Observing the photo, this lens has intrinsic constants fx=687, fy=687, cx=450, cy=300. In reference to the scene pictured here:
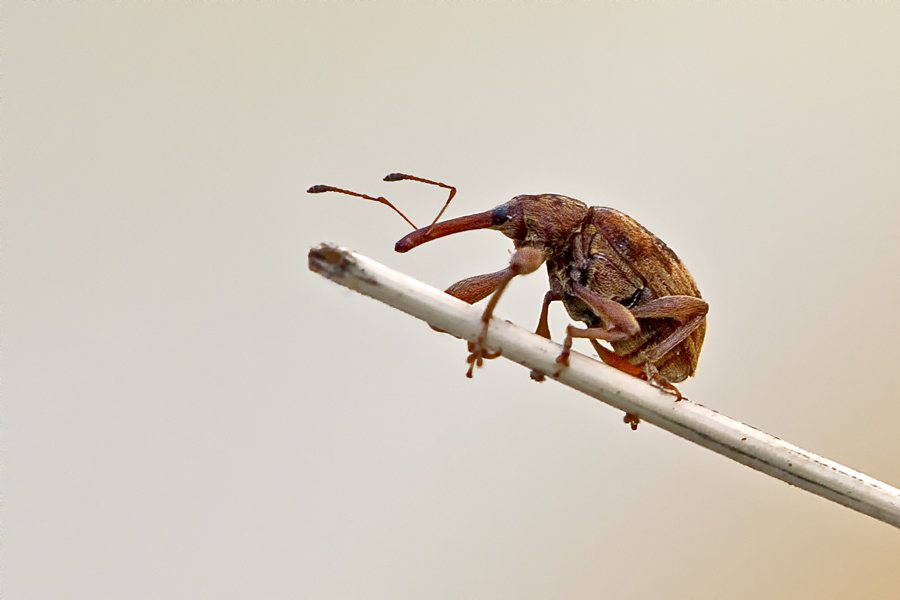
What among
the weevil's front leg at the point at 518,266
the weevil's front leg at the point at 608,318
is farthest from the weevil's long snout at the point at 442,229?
the weevil's front leg at the point at 608,318

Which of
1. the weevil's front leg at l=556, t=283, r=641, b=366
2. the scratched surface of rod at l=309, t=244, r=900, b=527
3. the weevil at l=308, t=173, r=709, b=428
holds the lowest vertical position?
the scratched surface of rod at l=309, t=244, r=900, b=527

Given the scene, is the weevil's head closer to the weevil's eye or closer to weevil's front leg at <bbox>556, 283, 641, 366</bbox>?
the weevil's eye

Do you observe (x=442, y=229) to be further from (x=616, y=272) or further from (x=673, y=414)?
(x=673, y=414)

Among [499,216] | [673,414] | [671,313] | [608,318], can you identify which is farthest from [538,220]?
[673,414]

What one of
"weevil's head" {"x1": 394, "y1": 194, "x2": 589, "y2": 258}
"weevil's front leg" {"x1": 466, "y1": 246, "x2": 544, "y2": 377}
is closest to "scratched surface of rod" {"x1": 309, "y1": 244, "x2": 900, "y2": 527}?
"weevil's front leg" {"x1": 466, "y1": 246, "x2": 544, "y2": 377}

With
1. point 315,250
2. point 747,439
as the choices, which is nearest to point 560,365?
point 747,439

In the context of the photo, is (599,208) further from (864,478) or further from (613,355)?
(864,478)

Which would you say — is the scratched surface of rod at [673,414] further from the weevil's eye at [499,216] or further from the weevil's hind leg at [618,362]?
the weevil's eye at [499,216]
